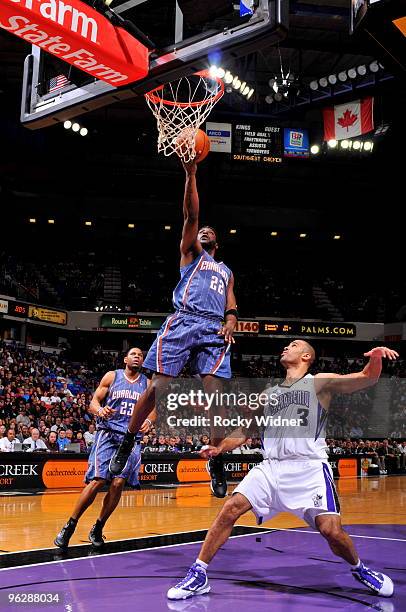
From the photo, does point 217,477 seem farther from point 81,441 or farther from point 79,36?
point 81,441

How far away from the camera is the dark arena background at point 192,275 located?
209 inches

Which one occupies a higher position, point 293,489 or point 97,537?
point 293,489

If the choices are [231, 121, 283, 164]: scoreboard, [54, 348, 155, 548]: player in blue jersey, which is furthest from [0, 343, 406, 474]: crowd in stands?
[231, 121, 283, 164]: scoreboard

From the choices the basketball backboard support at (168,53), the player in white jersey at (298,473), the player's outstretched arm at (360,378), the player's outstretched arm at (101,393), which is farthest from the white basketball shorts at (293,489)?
the basketball backboard support at (168,53)

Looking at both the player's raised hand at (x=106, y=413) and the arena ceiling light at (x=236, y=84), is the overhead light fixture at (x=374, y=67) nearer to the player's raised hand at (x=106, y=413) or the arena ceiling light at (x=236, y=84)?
the arena ceiling light at (x=236, y=84)

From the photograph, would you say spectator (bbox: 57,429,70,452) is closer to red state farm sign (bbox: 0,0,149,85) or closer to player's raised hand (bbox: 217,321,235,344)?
player's raised hand (bbox: 217,321,235,344)

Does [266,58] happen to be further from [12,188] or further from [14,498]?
[14,498]

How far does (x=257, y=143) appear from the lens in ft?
67.6

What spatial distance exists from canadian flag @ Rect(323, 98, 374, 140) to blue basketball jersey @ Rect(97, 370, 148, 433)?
13374mm

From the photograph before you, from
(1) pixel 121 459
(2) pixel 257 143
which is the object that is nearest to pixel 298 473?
(1) pixel 121 459

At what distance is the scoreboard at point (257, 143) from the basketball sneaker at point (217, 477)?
1583 cm

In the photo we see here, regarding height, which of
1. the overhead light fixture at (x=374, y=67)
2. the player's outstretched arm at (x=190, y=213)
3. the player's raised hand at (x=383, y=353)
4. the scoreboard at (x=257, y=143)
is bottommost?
the player's raised hand at (x=383, y=353)

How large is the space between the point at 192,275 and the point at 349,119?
14535 mm

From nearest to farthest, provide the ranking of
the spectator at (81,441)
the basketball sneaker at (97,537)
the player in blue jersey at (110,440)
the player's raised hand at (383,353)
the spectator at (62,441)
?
the player's raised hand at (383,353)
the basketball sneaker at (97,537)
the player in blue jersey at (110,440)
the spectator at (62,441)
the spectator at (81,441)
